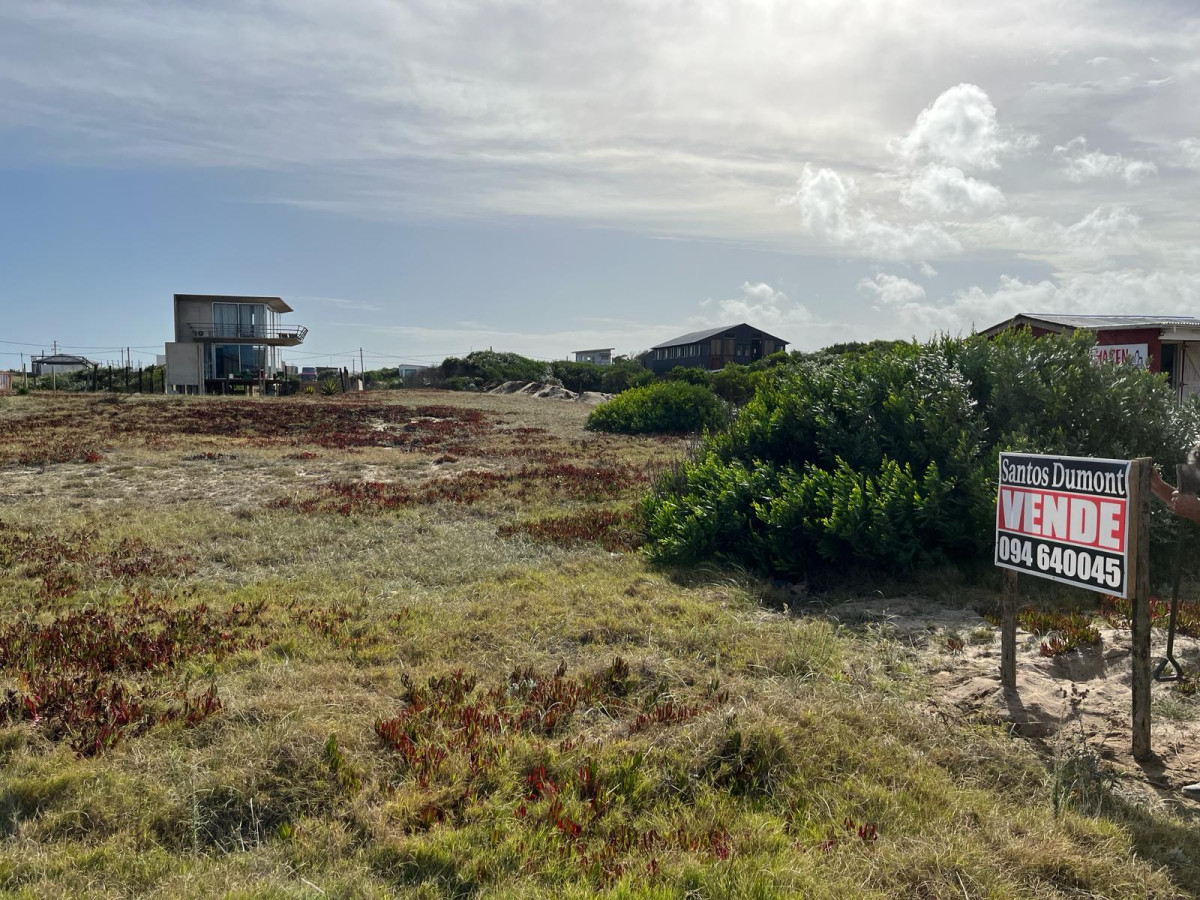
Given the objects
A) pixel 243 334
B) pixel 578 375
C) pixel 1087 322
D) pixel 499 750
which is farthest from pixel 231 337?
pixel 499 750

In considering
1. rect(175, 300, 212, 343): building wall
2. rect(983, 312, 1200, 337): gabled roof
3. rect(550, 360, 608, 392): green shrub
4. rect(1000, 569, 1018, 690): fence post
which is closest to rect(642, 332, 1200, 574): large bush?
rect(1000, 569, 1018, 690): fence post

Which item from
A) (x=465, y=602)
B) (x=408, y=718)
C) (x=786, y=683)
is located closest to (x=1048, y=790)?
(x=786, y=683)

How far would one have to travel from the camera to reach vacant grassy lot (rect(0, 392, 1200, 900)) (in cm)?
359

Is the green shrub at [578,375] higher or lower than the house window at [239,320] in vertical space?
lower

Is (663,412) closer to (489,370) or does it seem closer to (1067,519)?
(1067,519)

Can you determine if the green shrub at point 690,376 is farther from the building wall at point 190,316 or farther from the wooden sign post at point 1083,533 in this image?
the wooden sign post at point 1083,533

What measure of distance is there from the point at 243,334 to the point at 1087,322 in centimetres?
4933

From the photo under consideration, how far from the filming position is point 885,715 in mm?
4957

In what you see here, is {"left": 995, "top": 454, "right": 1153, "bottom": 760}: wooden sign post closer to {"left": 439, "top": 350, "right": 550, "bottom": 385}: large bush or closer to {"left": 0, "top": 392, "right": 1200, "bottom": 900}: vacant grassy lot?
{"left": 0, "top": 392, "right": 1200, "bottom": 900}: vacant grassy lot

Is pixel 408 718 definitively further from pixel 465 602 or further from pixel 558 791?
pixel 465 602

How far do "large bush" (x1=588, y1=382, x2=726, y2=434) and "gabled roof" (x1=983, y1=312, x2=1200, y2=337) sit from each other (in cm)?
890

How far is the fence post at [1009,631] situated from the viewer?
5.48m

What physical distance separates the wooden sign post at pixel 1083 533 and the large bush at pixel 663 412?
69.7 ft

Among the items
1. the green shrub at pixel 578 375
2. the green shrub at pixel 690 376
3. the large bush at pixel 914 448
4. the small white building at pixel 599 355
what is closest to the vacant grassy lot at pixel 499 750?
the large bush at pixel 914 448
